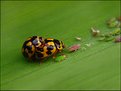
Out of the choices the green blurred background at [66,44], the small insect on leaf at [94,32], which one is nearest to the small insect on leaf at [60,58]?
the green blurred background at [66,44]

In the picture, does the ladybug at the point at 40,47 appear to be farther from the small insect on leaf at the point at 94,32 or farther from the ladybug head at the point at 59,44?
the small insect on leaf at the point at 94,32

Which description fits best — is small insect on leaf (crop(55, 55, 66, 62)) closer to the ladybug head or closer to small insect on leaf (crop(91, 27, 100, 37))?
the ladybug head

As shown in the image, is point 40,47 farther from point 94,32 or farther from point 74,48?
point 94,32

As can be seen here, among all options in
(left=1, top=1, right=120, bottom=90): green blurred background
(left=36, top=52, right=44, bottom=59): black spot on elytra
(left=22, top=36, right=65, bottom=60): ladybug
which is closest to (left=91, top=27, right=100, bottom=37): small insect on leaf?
(left=1, top=1, right=120, bottom=90): green blurred background

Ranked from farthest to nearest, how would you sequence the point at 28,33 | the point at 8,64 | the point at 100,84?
the point at 28,33 < the point at 8,64 < the point at 100,84

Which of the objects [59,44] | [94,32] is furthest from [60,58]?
[94,32]

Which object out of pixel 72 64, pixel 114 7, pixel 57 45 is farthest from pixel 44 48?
pixel 114 7

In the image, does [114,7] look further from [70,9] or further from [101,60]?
[101,60]
